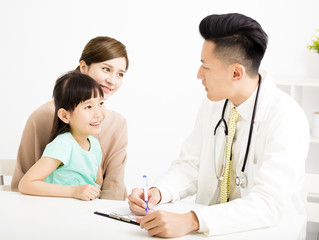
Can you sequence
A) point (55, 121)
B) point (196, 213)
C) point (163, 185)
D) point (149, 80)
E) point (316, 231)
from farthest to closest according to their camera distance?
point (149, 80) < point (316, 231) < point (55, 121) < point (163, 185) < point (196, 213)

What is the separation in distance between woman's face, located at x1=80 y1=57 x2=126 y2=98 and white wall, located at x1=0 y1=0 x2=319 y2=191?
1784 millimetres

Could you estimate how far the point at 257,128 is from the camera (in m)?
2.03

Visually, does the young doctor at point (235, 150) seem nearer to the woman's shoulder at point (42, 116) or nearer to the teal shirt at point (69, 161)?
the teal shirt at point (69, 161)

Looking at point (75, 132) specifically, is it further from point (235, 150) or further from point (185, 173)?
point (235, 150)

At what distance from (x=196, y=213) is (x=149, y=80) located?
3.01 metres

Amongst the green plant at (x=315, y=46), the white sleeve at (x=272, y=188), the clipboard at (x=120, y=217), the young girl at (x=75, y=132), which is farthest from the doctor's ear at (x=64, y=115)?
the green plant at (x=315, y=46)

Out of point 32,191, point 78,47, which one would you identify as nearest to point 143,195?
point 32,191

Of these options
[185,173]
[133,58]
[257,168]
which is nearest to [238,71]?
[257,168]

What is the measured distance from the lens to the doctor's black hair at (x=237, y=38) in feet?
6.45

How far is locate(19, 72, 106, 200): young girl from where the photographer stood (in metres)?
2.20

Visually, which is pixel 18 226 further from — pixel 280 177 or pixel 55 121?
pixel 280 177

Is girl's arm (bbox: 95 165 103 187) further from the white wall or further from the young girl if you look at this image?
the white wall

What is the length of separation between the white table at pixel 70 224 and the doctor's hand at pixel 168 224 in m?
0.03

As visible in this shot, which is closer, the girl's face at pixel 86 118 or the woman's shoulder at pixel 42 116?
the girl's face at pixel 86 118
